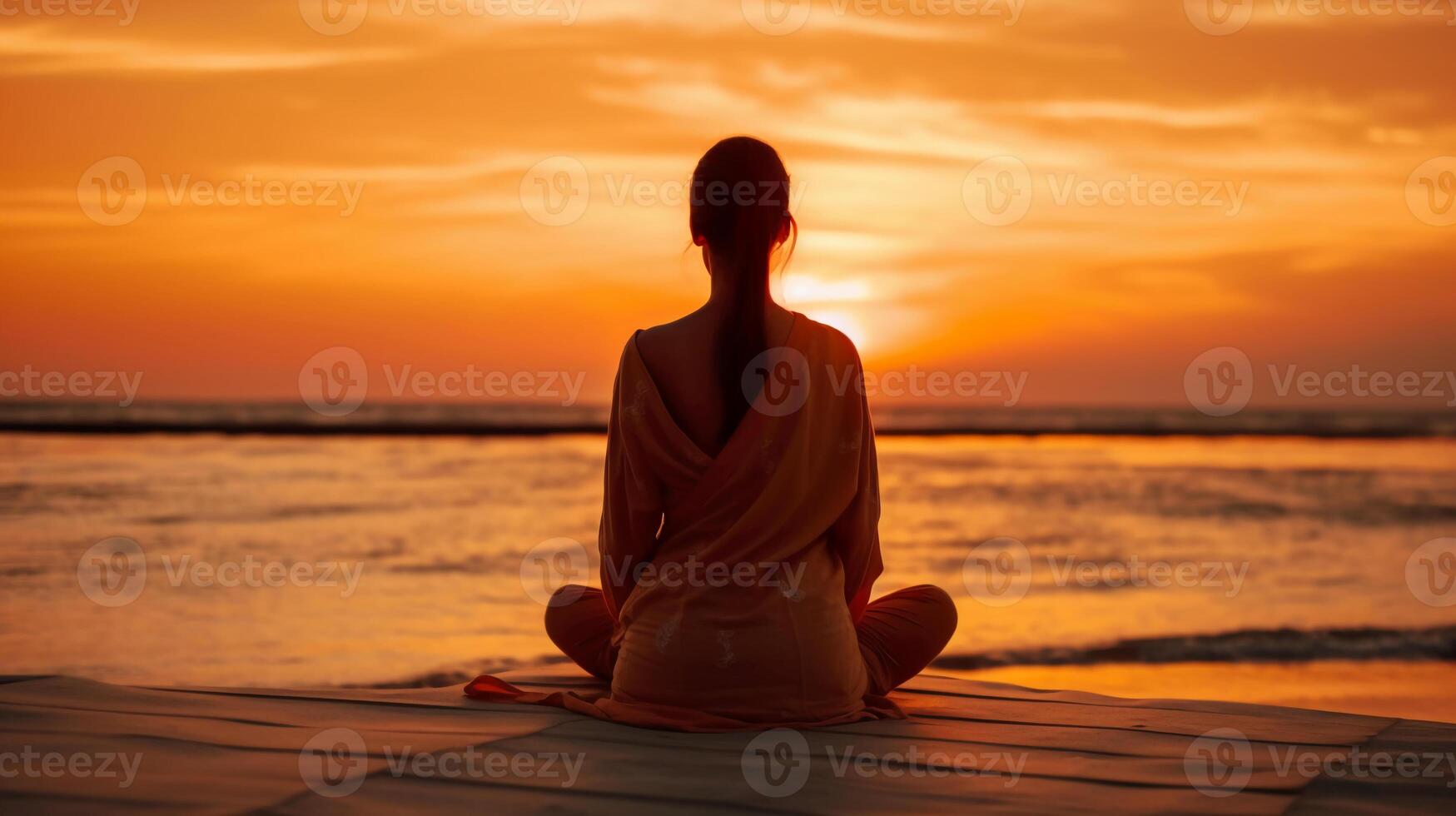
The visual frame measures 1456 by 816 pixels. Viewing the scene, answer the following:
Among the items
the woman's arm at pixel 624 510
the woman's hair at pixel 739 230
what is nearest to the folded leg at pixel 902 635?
the woman's arm at pixel 624 510

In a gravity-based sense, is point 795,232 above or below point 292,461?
below

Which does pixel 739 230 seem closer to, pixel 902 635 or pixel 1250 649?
pixel 902 635

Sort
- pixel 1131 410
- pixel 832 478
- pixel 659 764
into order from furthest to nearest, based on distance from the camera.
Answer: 1. pixel 1131 410
2. pixel 832 478
3. pixel 659 764

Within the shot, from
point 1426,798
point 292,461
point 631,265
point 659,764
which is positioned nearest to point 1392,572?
point 631,265

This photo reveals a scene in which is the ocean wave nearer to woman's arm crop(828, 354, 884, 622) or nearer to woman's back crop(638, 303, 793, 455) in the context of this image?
woman's arm crop(828, 354, 884, 622)

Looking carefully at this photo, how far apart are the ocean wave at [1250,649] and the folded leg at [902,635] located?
10.2 feet

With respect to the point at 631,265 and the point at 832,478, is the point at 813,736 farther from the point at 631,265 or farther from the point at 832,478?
the point at 631,265

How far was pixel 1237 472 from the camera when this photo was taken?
66.0 feet

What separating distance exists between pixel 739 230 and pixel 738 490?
0.64 metres

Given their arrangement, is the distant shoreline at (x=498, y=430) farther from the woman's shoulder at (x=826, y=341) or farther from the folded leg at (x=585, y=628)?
the woman's shoulder at (x=826, y=341)

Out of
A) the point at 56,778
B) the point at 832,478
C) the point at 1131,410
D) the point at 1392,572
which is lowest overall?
the point at 56,778

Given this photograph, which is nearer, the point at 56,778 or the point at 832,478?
the point at 56,778

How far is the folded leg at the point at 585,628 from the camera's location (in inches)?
137

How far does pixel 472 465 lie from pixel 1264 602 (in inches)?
567
